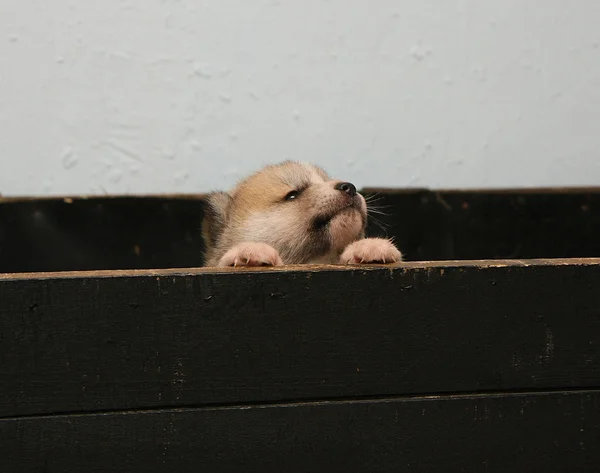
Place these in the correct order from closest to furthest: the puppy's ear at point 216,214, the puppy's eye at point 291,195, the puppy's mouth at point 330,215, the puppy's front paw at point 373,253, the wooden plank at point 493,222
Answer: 1. the puppy's front paw at point 373,253
2. the puppy's mouth at point 330,215
3. the puppy's eye at point 291,195
4. the puppy's ear at point 216,214
5. the wooden plank at point 493,222

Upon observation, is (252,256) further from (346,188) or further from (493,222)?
(493,222)

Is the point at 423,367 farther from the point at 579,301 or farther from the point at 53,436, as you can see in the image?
the point at 53,436

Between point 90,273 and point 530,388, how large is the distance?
2.21ft

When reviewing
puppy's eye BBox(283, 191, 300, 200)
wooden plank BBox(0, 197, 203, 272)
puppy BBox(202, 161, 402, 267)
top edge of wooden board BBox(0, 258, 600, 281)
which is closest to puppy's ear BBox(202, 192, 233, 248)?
puppy BBox(202, 161, 402, 267)

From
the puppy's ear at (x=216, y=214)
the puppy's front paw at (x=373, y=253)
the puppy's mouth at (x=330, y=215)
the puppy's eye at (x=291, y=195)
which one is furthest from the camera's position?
the puppy's ear at (x=216, y=214)

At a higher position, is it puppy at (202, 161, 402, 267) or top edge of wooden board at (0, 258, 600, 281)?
puppy at (202, 161, 402, 267)

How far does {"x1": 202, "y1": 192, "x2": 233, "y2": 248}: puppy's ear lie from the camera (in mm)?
1849

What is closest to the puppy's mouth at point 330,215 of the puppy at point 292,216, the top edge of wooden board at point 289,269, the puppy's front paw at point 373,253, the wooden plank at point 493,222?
the puppy at point 292,216

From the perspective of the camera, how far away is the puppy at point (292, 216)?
162 centimetres

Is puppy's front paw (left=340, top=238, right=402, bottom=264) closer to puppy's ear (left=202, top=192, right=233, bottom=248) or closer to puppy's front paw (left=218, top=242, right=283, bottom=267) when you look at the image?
puppy's front paw (left=218, top=242, right=283, bottom=267)

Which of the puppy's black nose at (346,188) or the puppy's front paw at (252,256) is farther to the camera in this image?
the puppy's black nose at (346,188)

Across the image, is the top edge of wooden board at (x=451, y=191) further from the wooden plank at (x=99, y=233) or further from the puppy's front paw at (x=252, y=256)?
the puppy's front paw at (x=252, y=256)

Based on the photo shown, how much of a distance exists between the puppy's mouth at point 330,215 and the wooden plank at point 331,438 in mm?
577

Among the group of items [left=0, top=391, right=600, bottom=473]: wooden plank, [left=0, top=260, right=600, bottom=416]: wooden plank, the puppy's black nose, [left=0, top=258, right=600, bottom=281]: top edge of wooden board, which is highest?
the puppy's black nose
